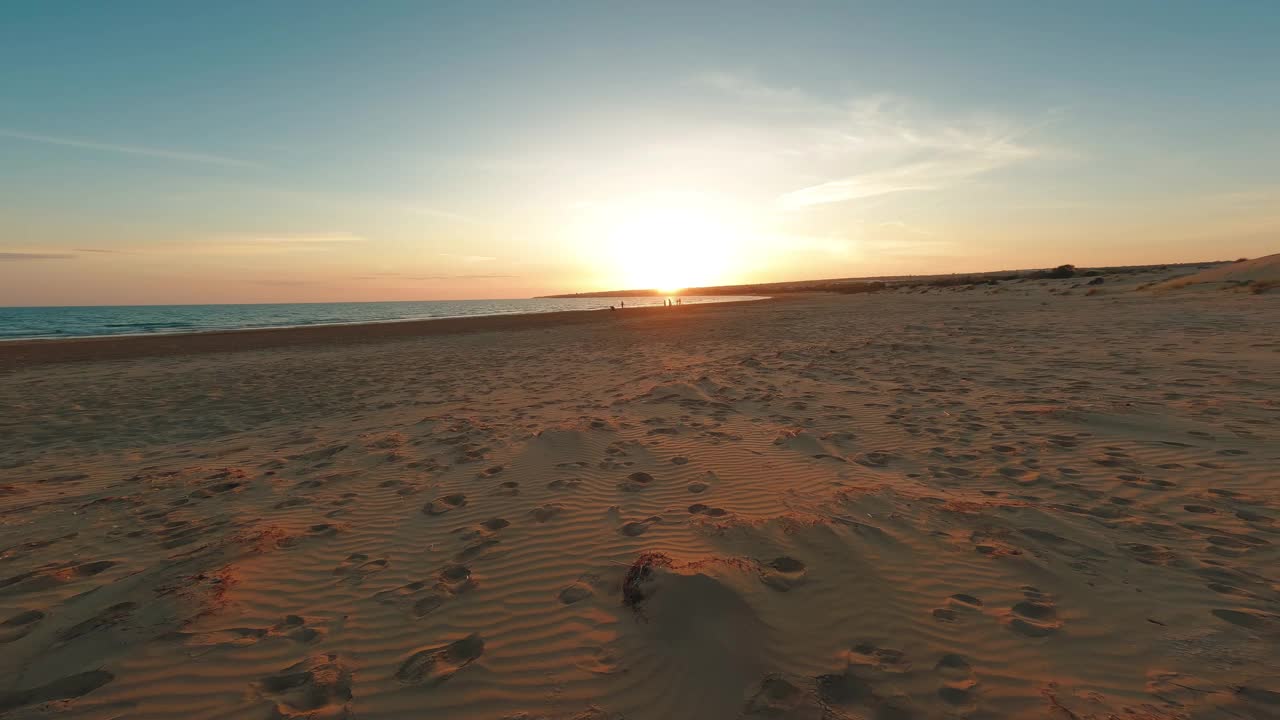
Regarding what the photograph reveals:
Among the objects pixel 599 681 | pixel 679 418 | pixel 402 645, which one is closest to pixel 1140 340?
pixel 679 418

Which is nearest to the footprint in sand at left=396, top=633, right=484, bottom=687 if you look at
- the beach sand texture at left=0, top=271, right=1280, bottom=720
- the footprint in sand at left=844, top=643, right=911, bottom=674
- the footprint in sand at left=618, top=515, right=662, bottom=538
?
the beach sand texture at left=0, top=271, right=1280, bottom=720

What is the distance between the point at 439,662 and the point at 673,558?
157 centimetres

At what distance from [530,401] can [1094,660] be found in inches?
308

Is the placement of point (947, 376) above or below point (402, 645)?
above

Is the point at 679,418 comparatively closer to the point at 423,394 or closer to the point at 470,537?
the point at 470,537

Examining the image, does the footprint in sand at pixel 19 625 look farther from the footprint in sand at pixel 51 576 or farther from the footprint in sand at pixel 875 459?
the footprint in sand at pixel 875 459

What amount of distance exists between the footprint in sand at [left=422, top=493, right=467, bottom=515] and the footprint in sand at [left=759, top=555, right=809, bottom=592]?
2.90 m

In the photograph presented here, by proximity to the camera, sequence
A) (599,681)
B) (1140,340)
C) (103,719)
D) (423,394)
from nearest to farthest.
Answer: (103,719)
(599,681)
(423,394)
(1140,340)

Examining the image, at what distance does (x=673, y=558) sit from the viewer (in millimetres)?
3510

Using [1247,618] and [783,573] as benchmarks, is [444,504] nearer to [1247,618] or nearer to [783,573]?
[783,573]

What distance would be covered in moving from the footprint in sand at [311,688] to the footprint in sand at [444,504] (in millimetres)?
1855

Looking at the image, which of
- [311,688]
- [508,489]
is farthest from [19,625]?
[508,489]

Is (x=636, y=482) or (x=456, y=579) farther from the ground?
(x=636, y=482)

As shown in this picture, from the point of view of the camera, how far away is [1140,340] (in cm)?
1145
